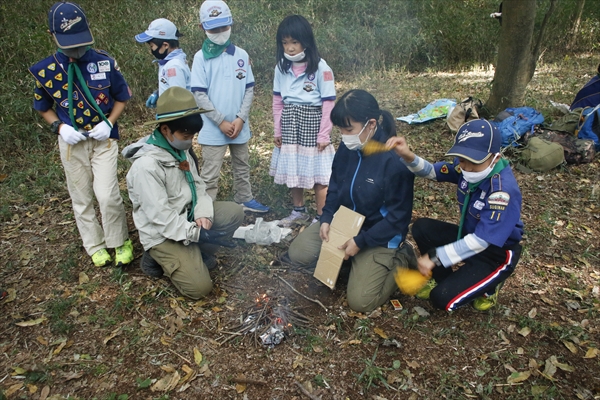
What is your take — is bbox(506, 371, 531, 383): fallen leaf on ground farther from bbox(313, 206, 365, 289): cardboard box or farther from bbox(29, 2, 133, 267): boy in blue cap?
bbox(29, 2, 133, 267): boy in blue cap

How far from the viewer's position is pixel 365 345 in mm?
2857

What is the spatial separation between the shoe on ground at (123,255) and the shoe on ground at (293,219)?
141 cm

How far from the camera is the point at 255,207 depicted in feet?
15.0

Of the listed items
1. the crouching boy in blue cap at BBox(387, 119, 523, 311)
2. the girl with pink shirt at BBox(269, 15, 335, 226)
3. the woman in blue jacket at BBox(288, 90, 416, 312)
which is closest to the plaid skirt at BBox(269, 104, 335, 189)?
the girl with pink shirt at BBox(269, 15, 335, 226)

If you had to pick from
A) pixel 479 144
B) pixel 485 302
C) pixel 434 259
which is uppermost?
pixel 479 144

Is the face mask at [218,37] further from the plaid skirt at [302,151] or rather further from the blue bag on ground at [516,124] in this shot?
the blue bag on ground at [516,124]

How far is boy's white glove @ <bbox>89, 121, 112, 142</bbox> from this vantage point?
3.44 metres

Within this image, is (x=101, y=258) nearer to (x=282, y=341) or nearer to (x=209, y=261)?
(x=209, y=261)

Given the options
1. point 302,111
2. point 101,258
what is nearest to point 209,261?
point 101,258

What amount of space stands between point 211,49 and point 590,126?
16.0 feet

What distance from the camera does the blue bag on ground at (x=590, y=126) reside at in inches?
220

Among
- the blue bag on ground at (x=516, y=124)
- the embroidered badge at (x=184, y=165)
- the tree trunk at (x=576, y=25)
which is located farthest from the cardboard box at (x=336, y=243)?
→ the tree trunk at (x=576, y=25)

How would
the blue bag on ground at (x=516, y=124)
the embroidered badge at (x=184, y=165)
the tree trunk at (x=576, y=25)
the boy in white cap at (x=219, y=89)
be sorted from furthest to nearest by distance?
the tree trunk at (x=576, y=25)
the blue bag on ground at (x=516, y=124)
the boy in white cap at (x=219, y=89)
the embroidered badge at (x=184, y=165)

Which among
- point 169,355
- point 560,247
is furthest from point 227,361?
point 560,247
